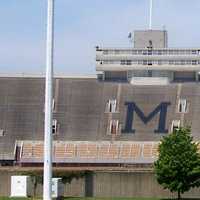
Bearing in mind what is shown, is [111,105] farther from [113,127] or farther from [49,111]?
[49,111]

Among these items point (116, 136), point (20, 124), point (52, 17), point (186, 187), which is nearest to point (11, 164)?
point (20, 124)

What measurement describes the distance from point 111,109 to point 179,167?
37.0 m

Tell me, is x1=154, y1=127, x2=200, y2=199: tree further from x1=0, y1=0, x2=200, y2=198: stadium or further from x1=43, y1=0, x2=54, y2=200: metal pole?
x1=0, y1=0, x2=200, y2=198: stadium

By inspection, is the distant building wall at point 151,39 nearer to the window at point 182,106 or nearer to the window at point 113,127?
the window at point 182,106

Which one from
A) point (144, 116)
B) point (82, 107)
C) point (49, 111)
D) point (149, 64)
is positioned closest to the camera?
point (49, 111)

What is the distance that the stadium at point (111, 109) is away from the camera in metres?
69.3

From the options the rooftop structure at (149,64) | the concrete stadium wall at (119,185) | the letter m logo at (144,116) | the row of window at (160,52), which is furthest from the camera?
the row of window at (160,52)

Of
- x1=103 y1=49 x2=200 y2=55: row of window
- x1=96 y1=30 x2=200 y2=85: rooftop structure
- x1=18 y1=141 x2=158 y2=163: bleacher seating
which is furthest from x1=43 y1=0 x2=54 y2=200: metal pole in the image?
x1=103 y1=49 x2=200 y2=55: row of window

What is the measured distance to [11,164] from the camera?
69625 mm

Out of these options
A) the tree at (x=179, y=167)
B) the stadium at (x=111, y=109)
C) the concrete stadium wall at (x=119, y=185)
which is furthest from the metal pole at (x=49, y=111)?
the stadium at (x=111, y=109)

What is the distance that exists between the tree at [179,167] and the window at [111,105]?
35.7m

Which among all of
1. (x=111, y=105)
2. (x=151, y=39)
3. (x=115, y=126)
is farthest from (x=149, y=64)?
(x=115, y=126)

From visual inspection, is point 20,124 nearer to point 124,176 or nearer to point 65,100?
point 65,100

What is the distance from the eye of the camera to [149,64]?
8675cm
